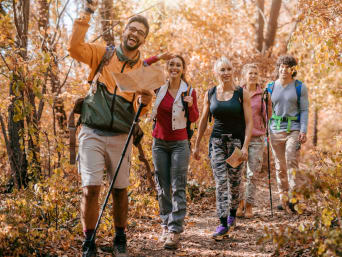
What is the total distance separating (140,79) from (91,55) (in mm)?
558

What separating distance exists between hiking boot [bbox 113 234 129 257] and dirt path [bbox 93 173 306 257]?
0.25 meters

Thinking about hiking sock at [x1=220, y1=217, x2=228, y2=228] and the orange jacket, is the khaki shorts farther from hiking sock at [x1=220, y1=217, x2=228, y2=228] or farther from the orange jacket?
hiking sock at [x1=220, y1=217, x2=228, y2=228]

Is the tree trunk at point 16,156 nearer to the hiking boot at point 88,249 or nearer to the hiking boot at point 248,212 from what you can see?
the hiking boot at point 88,249

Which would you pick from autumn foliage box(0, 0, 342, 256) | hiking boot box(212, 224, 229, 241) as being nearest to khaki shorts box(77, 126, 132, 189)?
autumn foliage box(0, 0, 342, 256)

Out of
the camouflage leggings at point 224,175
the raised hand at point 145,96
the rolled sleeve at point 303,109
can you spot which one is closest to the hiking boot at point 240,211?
the camouflage leggings at point 224,175

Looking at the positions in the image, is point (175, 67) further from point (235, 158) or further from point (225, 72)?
point (235, 158)

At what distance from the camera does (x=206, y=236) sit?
193 inches

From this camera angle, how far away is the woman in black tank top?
4.72m

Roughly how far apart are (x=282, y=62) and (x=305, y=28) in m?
1.47

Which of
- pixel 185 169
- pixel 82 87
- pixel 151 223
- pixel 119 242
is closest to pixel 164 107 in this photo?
pixel 185 169

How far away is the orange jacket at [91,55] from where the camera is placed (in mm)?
3277

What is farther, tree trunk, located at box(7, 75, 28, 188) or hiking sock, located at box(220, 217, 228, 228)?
tree trunk, located at box(7, 75, 28, 188)

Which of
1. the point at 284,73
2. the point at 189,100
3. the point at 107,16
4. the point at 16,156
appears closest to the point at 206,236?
the point at 189,100

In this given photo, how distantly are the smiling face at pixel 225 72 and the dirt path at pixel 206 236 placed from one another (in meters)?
1.96
